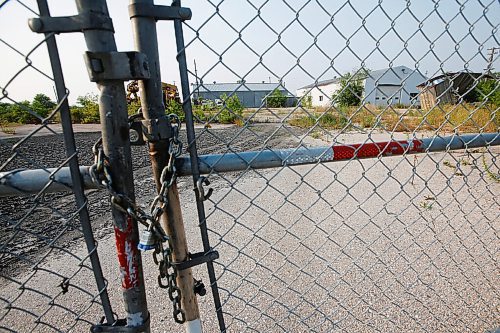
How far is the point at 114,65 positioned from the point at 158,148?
22 centimetres

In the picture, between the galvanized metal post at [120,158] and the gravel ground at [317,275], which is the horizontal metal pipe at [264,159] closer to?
the galvanized metal post at [120,158]

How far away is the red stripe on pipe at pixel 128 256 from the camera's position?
74cm

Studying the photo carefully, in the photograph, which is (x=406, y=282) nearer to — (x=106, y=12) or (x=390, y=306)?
(x=390, y=306)

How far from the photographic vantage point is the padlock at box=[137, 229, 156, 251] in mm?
698

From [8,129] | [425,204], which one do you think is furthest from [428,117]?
[8,129]

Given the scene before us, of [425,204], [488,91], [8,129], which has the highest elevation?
[488,91]

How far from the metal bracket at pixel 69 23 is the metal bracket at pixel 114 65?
0.07 metres

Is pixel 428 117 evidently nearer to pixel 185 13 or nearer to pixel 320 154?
pixel 320 154

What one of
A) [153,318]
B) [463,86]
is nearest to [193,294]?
[153,318]

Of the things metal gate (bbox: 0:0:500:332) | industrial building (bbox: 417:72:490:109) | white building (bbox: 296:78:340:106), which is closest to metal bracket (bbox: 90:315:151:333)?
metal gate (bbox: 0:0:500:332)

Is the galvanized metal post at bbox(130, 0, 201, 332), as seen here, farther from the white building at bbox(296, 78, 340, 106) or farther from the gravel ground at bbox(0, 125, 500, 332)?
the white building at bbox(296, 78, 340, 106)

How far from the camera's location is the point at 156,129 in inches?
27.5

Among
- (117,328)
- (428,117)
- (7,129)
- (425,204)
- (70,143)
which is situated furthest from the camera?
(7,129)

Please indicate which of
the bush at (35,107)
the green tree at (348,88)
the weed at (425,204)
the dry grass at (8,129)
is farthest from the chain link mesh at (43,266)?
the dry grass at (8,129)
